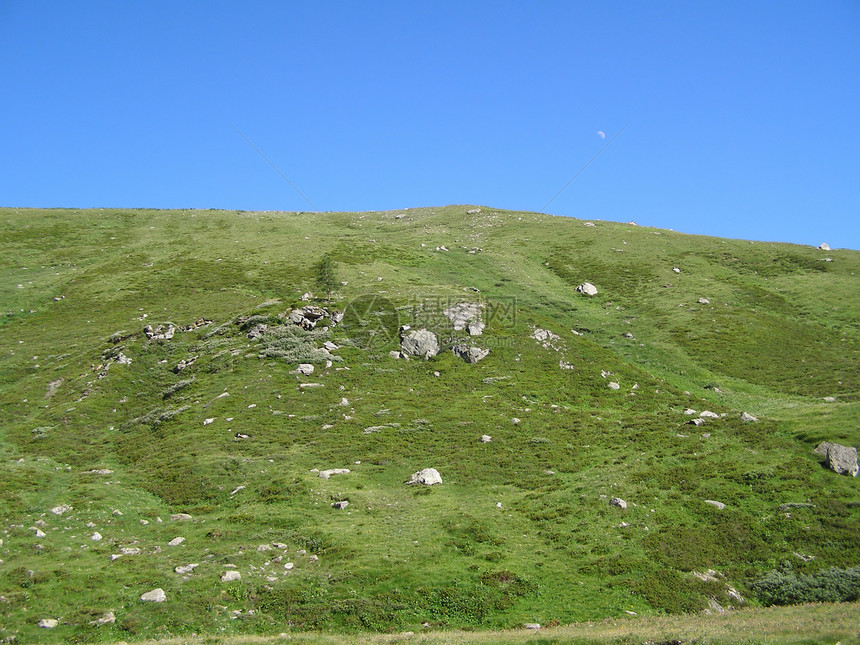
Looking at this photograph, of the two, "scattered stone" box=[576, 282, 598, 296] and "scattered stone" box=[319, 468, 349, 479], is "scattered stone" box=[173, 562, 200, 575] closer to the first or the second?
"scattered stone" box=[319, 468, 349, 479]

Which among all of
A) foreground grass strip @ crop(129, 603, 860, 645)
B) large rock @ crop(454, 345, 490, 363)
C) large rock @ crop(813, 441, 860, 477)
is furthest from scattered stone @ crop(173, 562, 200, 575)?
large rock @ crop(813, 441, 860, 477)

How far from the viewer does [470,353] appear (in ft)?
165

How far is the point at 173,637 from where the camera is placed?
1938cm

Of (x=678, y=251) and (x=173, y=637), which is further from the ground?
(x=678, y=251)

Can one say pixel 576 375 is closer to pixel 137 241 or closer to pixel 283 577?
pixel 283 577

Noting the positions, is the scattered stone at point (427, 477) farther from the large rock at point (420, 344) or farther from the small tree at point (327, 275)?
the small tree at point (327, 275)

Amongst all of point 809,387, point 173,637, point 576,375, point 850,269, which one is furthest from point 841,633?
point 850,269

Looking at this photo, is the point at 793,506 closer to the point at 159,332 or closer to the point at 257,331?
the point at 257,331

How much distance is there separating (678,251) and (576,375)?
178ft

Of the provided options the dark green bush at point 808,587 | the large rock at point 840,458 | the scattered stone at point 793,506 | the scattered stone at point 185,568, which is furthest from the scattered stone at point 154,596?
the large rock at point 840,458

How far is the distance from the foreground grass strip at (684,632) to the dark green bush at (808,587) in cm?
147

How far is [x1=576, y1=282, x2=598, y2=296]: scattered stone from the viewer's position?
75375 millimetres

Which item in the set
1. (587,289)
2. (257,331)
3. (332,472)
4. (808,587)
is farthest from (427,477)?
(587,289)

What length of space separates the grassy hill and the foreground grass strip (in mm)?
1295
